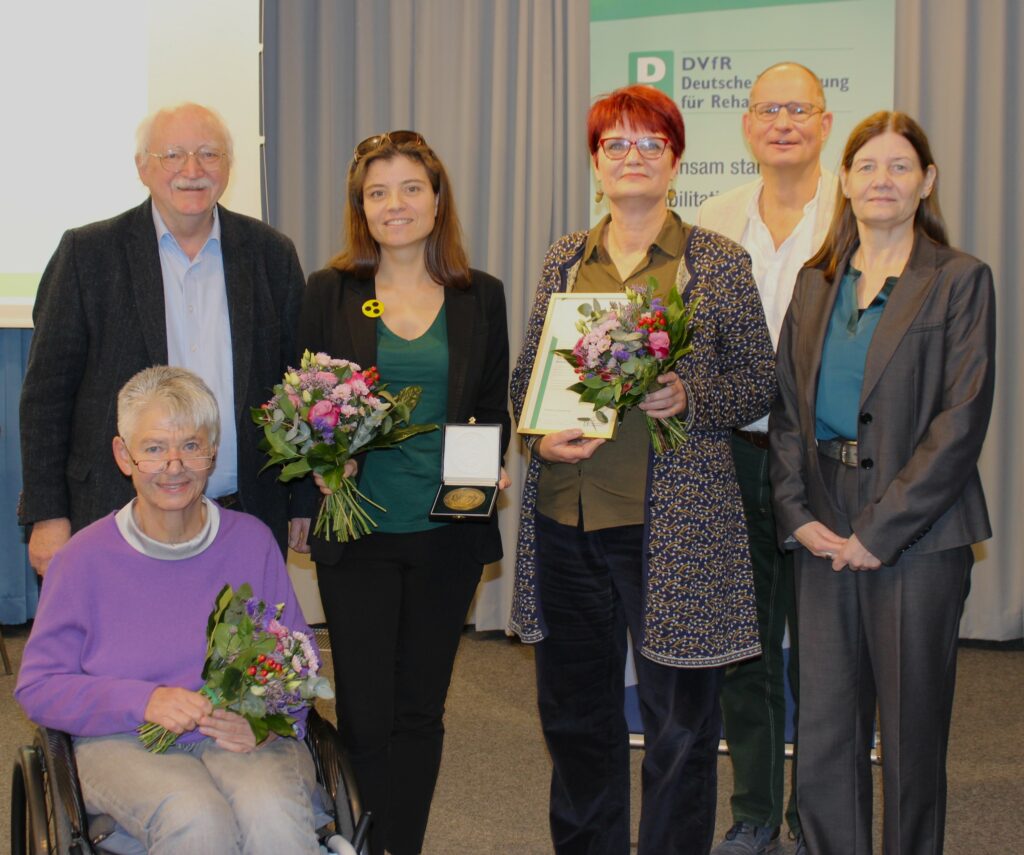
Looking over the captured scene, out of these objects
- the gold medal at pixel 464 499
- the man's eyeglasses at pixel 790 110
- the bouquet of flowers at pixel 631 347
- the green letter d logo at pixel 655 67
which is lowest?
the gold medal at pixel 464 499

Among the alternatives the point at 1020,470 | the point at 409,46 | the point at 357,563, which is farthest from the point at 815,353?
the point at 409,46

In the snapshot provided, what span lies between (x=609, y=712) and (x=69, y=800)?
1378mm

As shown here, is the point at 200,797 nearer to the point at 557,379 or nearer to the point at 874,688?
the point at 557,379

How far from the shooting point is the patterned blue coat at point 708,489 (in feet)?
9.23

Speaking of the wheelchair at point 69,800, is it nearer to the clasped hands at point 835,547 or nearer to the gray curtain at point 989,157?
the clasped hands at point 835,547

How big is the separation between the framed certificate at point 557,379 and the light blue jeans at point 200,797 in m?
0.97

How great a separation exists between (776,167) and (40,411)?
7.21ft

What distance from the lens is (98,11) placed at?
16.2ft

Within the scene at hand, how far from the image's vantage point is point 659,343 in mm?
2645

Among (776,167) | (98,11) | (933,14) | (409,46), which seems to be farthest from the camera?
(409,46)

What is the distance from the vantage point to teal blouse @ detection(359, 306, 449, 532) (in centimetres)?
302

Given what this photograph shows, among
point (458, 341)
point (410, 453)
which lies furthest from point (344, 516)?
point (458, 341)

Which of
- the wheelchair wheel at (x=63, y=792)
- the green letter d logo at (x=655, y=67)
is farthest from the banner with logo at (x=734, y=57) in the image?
the wheelchair wheel at (x=63, y=792)

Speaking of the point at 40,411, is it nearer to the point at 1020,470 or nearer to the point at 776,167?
the point at 776,167
